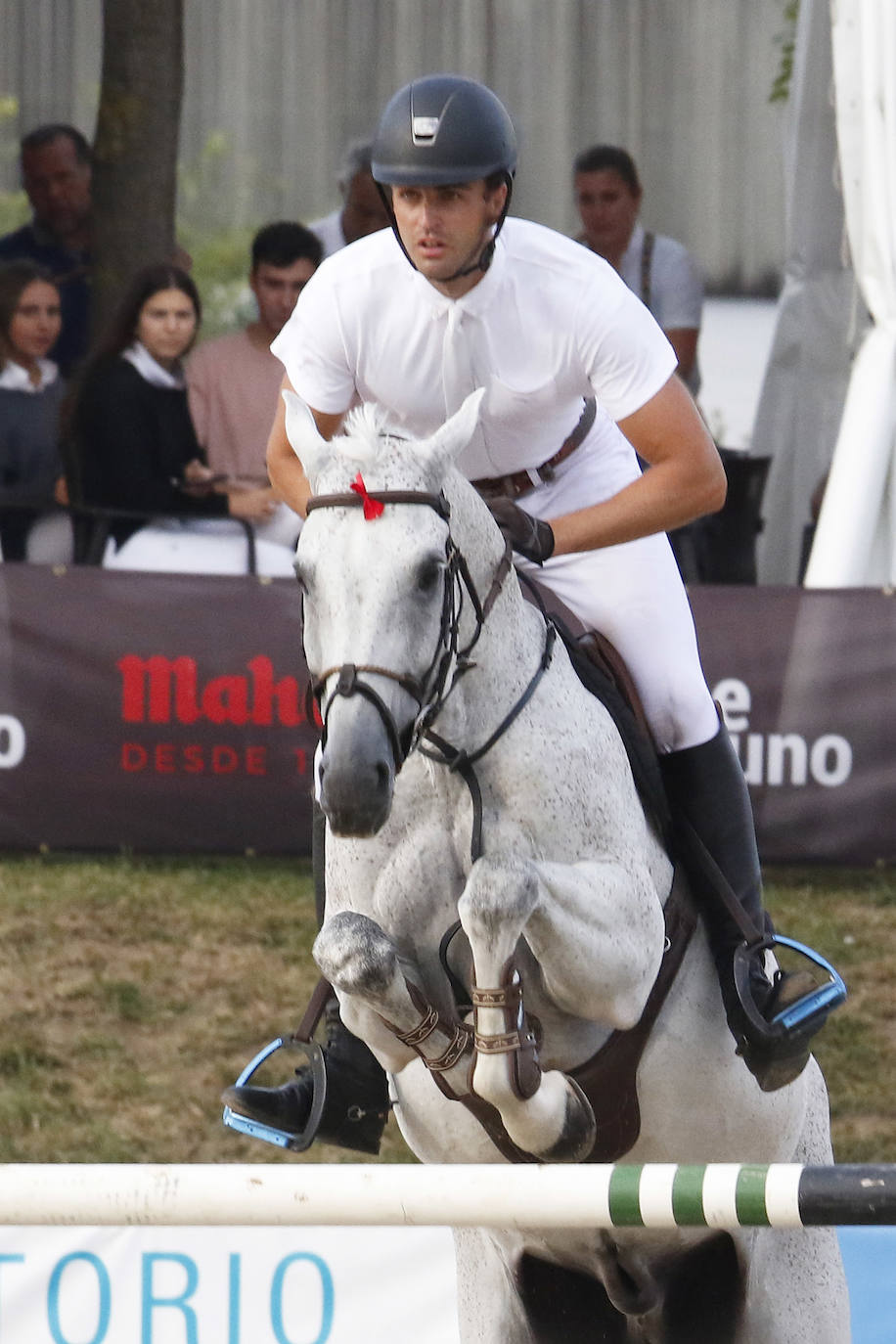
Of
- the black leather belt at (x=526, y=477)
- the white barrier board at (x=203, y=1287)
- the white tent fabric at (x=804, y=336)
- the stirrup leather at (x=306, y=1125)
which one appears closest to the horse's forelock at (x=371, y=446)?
the black leather belt at (x=526, y=477)

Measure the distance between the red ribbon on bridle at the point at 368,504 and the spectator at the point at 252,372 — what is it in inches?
182

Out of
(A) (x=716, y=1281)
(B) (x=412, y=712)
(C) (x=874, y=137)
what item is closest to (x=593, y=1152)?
(A) (x=716, y=1281)

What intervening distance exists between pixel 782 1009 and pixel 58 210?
5.93m

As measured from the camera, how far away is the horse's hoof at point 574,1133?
3.52 m

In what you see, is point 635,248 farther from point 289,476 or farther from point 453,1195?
point 453,1195

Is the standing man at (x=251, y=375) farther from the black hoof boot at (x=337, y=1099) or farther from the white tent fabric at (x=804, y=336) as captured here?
the black hoof boot at (x=337, y=1099)

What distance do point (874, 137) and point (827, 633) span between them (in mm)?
1795

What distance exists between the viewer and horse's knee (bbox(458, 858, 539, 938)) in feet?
10.7

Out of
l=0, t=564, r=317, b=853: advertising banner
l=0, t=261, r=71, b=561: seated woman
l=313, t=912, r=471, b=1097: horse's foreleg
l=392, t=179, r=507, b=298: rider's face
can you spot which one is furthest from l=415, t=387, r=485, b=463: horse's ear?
l=0, t=261, r=71, b=561: seated woman

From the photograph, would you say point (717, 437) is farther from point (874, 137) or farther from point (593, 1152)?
point (593, 1152)

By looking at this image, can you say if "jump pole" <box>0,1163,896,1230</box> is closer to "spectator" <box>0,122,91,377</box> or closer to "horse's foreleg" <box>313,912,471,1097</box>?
"horse's foreleg" <box>313,912,471,1097</box>

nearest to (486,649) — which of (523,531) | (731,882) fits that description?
(523,531)

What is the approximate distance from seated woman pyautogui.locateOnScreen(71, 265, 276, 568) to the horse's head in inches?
173

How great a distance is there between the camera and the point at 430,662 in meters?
3.22
